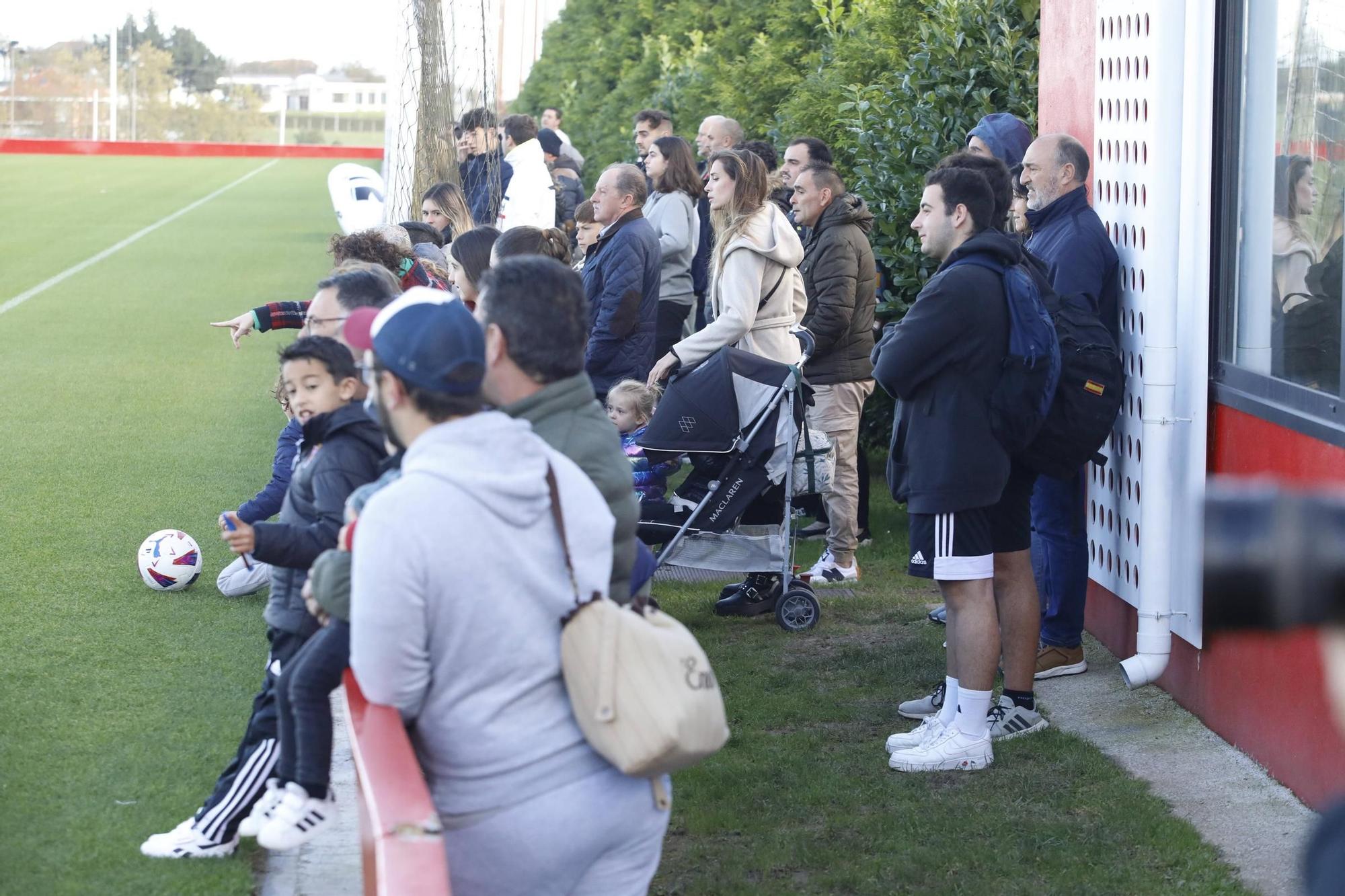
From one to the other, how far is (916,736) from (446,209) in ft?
15.0

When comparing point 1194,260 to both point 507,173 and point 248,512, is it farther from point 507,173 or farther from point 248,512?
point 507,173

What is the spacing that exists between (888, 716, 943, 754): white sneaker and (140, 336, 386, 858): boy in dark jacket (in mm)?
2215

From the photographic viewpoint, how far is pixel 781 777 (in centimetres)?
518

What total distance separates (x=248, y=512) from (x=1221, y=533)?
4.08 meters

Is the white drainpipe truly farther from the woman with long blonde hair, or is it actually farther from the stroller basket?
the woman with long blonde hair

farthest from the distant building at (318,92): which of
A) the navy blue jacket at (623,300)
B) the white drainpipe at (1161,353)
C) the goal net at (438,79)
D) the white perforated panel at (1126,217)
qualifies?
the white drainpipe at (1161,353)

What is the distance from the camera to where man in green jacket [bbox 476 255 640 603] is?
292 cm

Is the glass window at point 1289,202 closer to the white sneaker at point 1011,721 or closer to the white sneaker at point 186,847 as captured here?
the white sneaker at point 1011,721

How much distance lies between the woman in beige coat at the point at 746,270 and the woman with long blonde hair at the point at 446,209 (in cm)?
195

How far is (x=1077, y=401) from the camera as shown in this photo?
5348mm

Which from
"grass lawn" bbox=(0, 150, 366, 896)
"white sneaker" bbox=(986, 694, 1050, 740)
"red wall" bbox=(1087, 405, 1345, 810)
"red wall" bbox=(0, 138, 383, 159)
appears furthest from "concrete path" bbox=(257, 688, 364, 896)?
"red wall" bbox=(0, 138, 383, 159)

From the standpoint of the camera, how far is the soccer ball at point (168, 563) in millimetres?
7012

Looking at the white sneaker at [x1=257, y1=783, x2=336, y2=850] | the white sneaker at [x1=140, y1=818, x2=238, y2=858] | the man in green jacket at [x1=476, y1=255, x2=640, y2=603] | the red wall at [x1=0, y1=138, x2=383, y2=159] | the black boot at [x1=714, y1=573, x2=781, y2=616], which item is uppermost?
the red wall at [x1=0, y1=138, x2=383, y2=159]

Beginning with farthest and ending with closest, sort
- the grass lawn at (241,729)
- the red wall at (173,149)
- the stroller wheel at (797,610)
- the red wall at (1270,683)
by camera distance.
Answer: the red wall at (173,149)
the stroller wheel at (797,610)
the red wall at (1270,683)
the grass lawn at (241,729)
